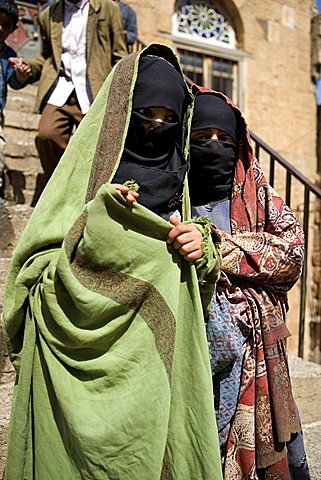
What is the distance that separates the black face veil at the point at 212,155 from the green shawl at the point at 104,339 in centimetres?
32

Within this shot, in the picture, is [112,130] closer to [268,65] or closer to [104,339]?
[104,339]

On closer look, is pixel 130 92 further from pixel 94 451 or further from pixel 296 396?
pixel 296 396

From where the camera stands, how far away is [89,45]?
11.6 feet

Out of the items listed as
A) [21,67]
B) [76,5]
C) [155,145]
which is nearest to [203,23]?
[76,5]

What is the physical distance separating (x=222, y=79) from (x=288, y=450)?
741cm

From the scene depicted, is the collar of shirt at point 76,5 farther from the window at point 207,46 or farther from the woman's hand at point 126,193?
the window at point 207,46

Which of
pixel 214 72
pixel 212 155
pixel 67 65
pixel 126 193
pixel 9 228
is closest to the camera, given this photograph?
pixel 126 193

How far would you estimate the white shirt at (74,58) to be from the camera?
11.5ft

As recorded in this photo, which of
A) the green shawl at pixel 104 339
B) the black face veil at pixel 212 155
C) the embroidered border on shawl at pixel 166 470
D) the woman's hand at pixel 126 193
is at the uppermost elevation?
the black face veil at pixel 212 155

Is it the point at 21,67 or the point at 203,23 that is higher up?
the point at 203,23

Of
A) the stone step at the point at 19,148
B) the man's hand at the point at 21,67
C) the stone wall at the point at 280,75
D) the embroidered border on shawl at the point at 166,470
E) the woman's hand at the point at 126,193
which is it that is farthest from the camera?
the stone wall at the point at 280,75

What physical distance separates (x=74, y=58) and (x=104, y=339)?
105 inches

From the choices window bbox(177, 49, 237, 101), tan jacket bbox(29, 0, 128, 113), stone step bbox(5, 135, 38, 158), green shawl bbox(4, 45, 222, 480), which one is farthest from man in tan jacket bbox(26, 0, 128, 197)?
window bbox(177, 49, 237, 101)

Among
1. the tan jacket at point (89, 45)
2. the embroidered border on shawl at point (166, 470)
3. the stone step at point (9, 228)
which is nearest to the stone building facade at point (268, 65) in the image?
the tan jacket at point (89, 45)
